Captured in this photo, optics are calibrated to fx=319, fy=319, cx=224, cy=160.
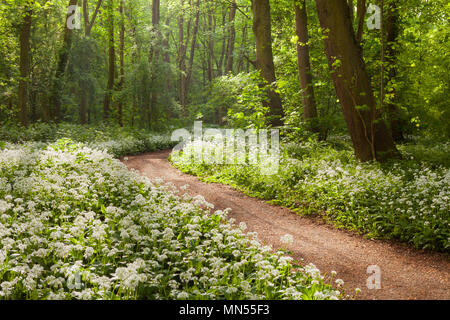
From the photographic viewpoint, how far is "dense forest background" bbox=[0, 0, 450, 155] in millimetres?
12328

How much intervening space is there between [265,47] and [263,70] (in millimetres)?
942

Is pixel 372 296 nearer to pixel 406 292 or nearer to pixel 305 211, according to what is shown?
pixel 406 292

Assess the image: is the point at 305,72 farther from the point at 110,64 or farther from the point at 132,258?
the point at 110,64

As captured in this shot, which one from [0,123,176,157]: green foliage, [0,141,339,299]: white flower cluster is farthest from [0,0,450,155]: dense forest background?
[0,141,339,299]: white flower cluster

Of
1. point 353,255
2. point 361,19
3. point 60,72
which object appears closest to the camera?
point 353,255

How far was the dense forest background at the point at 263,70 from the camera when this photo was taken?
40.4 ft

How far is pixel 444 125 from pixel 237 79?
32.2 feet

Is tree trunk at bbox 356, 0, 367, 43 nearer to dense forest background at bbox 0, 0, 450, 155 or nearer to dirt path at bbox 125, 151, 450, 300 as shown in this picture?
dense forest background at bbox 0, 0, 450, 155

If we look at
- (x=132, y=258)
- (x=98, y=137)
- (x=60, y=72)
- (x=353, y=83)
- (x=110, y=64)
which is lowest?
(x=132, y=258)

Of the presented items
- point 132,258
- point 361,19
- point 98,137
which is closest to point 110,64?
point 98,137

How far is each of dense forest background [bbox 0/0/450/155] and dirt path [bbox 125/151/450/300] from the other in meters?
4.21

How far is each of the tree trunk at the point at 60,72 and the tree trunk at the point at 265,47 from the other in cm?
1243

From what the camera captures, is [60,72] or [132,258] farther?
[60,72]

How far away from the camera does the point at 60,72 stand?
64.4ft
